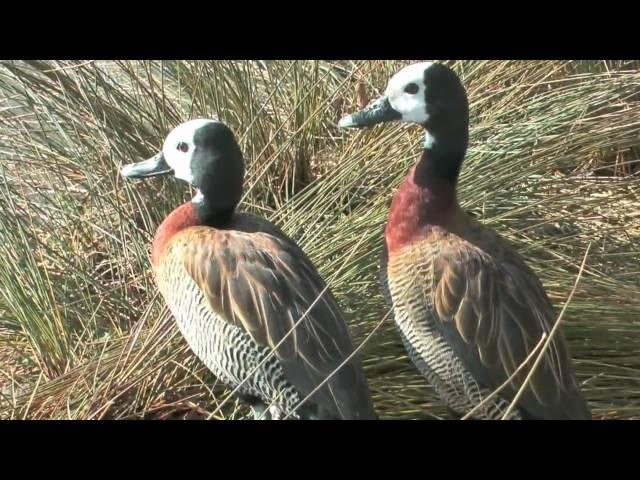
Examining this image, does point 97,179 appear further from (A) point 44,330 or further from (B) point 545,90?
(B) point 545,90

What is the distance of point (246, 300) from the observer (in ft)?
7.63

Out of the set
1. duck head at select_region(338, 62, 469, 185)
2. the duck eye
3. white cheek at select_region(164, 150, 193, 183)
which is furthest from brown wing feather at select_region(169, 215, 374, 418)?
the duck eye

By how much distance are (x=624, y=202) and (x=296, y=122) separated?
122 cm

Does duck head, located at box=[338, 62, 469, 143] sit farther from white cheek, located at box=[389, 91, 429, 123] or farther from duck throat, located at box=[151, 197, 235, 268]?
duck throat, located at box=[151, 197, 235, 268]

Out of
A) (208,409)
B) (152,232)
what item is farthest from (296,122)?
(208,409)

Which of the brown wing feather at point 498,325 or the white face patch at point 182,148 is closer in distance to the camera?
the brown wing feather at point 498,325

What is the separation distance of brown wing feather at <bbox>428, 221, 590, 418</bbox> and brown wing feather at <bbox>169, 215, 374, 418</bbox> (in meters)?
0.24

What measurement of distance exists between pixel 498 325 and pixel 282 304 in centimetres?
49

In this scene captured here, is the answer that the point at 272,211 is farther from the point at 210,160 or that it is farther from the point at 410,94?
the point at 410,94

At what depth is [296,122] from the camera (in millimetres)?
3848

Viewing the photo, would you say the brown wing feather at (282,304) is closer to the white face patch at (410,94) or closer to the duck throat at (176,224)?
the duck throat at (176,224)

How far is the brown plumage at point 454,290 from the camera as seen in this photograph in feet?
7.38

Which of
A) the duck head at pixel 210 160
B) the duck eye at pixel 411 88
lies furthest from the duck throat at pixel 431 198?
the duck head at pixel 210 160

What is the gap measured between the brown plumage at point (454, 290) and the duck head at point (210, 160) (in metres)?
0.30
